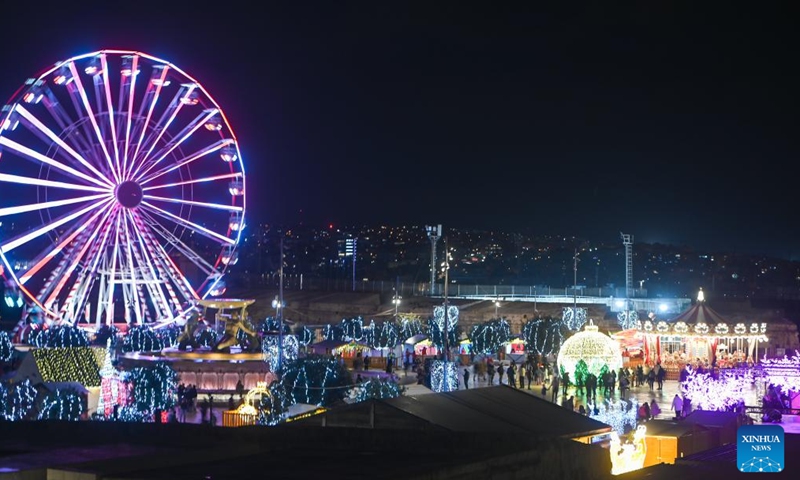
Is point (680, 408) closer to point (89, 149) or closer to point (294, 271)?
point (89, 149)

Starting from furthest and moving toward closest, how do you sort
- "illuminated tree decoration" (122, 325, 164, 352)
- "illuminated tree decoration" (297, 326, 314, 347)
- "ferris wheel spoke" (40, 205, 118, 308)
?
"illuminated tree decoration" (297, 326, 314, 347) < "illuminated tree decoration" (122, 325, 164, 352) < "ferris wheel spoke" (40, 205, 118, 308)

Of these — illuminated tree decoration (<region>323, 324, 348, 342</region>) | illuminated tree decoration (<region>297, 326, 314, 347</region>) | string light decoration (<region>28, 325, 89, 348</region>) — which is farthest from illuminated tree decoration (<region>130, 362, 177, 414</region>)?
illuminated tree decoration (<region>297, 326, 314, 347</region>)

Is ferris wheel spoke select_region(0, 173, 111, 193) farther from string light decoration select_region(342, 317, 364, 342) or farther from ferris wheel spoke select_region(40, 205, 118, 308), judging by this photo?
string light decoration select_region(342, 317, 364, 342)

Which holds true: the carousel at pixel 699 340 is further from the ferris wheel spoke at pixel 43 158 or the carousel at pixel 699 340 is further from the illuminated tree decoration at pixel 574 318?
the ferris wheel spoke at pixel 43 158

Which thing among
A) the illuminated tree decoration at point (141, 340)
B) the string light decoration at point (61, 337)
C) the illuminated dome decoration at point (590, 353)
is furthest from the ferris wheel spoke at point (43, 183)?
the illuminated dome decoration at point (590, 353)

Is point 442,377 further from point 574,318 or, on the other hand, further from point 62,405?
point 574,318

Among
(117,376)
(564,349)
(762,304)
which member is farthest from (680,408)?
(762,304)
